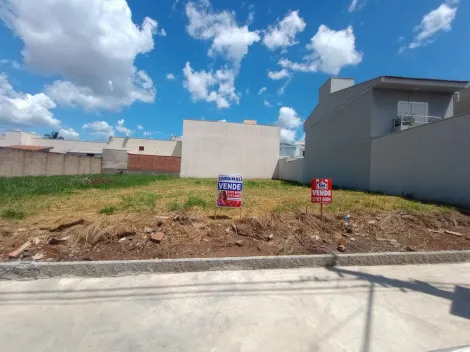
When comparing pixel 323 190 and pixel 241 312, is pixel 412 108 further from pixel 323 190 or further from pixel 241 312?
pixel 241 312

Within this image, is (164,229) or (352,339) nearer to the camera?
(352,339)

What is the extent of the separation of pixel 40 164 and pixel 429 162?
27566mm

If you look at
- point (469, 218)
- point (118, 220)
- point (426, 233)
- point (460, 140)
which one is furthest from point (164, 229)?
point (460, 140)

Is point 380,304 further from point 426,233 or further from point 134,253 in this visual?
point 134,253

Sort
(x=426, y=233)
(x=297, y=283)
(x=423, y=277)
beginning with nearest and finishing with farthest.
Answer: (x=297, y=283) < (x=423, y=277) < (x=426, y=233)

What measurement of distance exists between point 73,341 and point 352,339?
2.56 metres

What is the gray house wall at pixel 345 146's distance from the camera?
14.2 m

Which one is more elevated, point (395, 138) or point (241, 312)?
point (395, 138)

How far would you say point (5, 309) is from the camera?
2697 millimetres

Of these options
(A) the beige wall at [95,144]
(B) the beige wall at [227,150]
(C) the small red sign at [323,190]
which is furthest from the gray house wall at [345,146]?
(A) the beige wall at [95,144]

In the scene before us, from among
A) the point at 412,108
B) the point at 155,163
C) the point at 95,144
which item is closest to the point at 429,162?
the point at 412,108

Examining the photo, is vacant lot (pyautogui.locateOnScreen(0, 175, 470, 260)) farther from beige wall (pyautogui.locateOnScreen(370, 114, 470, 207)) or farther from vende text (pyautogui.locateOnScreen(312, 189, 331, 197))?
beige wall (pyautogui.locateOnScreen(370, 114, 470, 207))

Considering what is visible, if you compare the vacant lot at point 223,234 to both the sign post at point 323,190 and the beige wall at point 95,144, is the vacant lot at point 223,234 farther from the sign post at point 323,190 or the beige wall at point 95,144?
the beige wall at point 95,144

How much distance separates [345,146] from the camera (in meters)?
16.0
